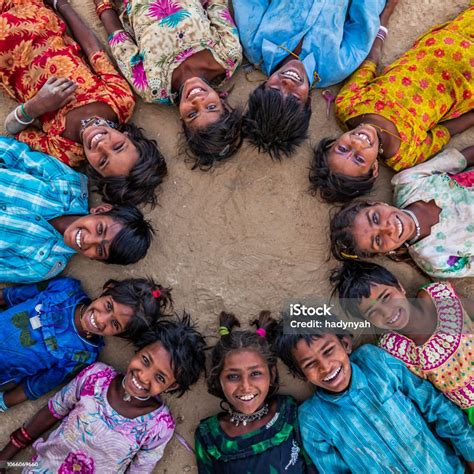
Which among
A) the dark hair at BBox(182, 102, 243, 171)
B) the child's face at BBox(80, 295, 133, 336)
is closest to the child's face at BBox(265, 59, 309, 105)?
the dark hair at BBox(182, 102, 243, 171)

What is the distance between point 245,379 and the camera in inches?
95.3

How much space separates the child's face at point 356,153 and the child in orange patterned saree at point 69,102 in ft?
3.33

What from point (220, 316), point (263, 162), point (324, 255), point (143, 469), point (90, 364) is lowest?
point (143, 469)

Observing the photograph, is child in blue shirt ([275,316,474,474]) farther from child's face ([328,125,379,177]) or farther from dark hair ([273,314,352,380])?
child's face ([328,125,379,177])

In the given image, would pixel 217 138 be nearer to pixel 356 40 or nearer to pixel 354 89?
pixel 354 89

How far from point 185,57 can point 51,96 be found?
0.79 m

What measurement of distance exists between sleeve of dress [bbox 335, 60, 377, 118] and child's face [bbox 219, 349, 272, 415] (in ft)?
4.83

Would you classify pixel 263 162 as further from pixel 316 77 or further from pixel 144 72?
pixel 144 72

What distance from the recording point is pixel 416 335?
8.53 ft

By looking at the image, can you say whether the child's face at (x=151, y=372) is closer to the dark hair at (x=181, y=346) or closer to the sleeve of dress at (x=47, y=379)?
the dark hair at (x=181, y=346)

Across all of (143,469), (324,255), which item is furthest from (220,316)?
(143,469)

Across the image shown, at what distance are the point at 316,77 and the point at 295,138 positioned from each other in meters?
0.46

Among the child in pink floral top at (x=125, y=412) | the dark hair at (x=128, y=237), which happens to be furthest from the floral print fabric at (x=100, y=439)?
the dark hair at (x=128, y=237)

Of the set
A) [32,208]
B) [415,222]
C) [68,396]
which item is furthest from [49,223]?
[415,222]
